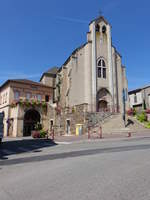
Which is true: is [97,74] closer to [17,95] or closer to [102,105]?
[102,105]

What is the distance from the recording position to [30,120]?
29156 mm

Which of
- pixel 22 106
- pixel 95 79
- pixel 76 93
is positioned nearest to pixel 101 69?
pixel 95 79

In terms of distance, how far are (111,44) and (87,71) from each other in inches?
344

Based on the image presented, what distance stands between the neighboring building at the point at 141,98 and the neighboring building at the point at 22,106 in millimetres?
23680

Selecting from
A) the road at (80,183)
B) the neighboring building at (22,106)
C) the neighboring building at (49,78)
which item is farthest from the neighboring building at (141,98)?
the road at (80,183)

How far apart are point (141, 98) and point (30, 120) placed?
27868mm

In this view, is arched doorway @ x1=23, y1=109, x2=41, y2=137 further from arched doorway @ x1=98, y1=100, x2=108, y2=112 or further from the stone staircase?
the stone staircase

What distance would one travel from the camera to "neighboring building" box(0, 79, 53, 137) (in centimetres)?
2748

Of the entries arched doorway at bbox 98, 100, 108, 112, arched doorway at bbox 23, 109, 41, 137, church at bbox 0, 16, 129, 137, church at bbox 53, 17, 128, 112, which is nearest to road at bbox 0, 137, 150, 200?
church at bbox 0, 16, 129, 137

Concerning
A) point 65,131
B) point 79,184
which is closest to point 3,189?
point 79,184

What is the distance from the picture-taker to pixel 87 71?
29.0 metres

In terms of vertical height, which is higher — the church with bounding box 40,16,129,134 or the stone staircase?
the church with bounding box 40,16,129,134

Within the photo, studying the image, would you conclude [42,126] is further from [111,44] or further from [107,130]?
[111,44]

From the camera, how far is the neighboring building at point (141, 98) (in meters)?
39.2
